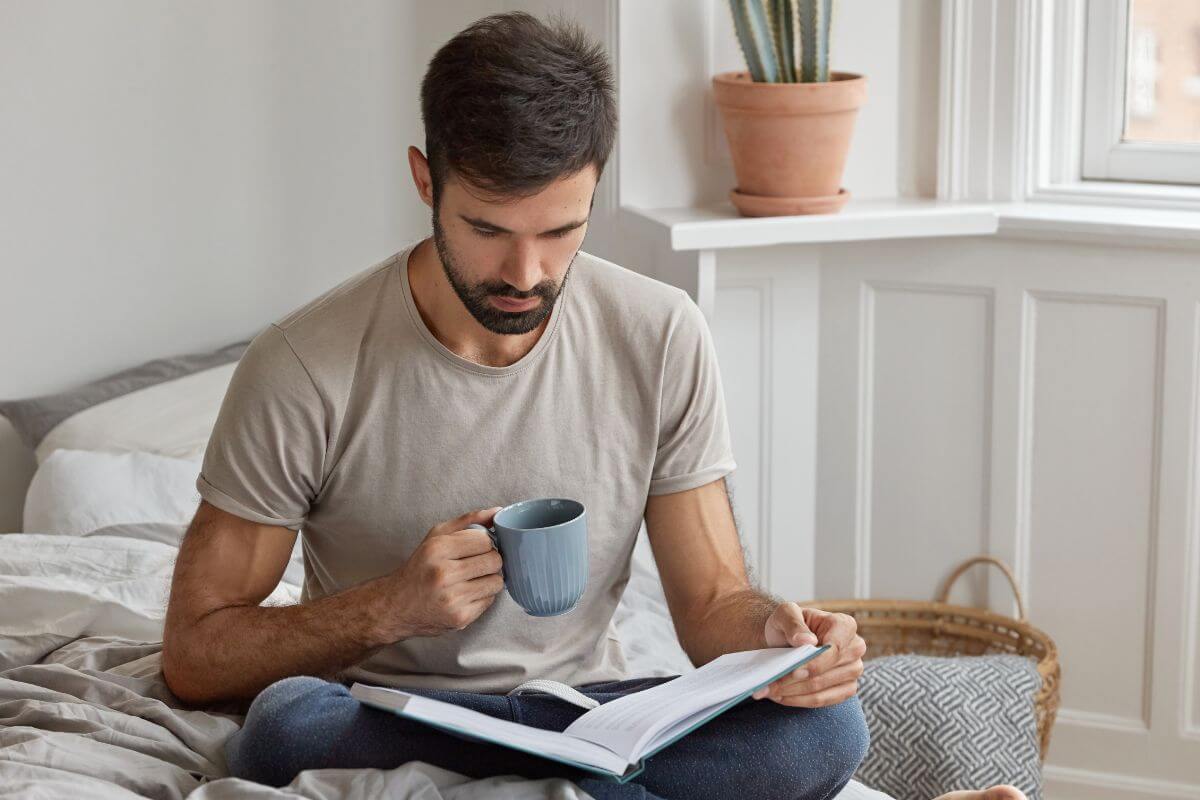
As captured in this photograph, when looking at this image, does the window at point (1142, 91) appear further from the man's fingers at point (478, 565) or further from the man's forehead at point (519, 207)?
the man's fingers at point (478, 565)

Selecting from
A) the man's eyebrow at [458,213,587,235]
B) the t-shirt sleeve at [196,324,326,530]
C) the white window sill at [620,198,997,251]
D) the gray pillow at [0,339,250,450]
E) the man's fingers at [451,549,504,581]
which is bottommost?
the gray pillow at [0,339,250,450]

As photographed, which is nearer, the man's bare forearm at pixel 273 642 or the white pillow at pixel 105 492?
the man's bare forearm at pixel 273 642

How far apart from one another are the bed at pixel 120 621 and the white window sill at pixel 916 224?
1.65ft

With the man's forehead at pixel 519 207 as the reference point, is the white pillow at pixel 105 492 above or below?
below

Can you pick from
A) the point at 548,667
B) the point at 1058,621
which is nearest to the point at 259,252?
the point at 548,667

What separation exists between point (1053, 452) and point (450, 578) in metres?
1.42

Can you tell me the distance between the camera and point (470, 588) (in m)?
1.29

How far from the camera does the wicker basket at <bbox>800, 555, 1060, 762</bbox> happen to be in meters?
2.40

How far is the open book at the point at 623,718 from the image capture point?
3.87 ft

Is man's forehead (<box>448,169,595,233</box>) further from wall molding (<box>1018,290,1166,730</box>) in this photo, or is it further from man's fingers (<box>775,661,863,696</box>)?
wall molding (<box>1018,290,1166,730</box>)

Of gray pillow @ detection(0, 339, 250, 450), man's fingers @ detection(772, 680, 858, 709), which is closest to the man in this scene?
man's fingers @ detection(772, 680, 858, 709)

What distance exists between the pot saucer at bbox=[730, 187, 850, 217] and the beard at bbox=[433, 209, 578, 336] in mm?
887

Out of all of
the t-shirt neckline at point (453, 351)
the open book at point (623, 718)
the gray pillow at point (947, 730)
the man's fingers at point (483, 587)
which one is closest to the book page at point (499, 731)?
the open book at point (623, 718)

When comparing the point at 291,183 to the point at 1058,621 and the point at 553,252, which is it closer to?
the point at 553,252
